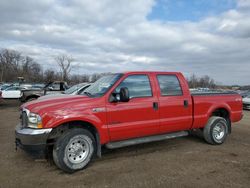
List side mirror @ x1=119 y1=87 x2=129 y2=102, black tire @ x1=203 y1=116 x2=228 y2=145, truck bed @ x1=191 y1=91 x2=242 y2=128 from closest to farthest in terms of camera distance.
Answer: side mirror @ x1=119 y1=87 x2=129 y2=102 → truck bed @ x1=191 y1=91 x2=242 y2=128 → black tire @ x1=203 y1=116 x2=228 y2=145

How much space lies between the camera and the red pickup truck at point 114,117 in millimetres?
4156

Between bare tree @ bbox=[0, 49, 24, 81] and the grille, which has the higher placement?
bare tree @ bbox=[0, 49, 24, 81]

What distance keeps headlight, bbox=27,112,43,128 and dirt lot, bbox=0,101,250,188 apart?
0.92m

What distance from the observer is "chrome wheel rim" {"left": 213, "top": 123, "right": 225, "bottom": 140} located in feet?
20.6

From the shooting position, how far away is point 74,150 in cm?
434

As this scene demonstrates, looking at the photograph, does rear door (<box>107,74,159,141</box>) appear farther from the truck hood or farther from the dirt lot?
the dirt lot

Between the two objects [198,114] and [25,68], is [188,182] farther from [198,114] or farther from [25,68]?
[25,68]

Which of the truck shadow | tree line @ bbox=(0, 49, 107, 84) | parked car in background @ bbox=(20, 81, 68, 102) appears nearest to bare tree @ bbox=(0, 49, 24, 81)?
tree line @ bbox=(0, 49, 107, 84)

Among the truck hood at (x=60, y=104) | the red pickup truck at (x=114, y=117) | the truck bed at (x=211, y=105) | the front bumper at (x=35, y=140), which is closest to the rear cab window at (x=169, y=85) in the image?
the red pickup truck at (x=114, y=117)

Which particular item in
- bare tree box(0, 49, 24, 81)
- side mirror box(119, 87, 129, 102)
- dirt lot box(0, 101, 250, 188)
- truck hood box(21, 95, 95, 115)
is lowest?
dirt lot box(0, 101, 250, 188)

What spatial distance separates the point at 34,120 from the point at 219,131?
4.88m

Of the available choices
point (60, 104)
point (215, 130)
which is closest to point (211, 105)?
point (215, 130)

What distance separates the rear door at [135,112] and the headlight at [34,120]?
51.6 inches

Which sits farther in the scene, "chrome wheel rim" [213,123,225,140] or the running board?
"chrome wheel rim" [213,123,225,140]
